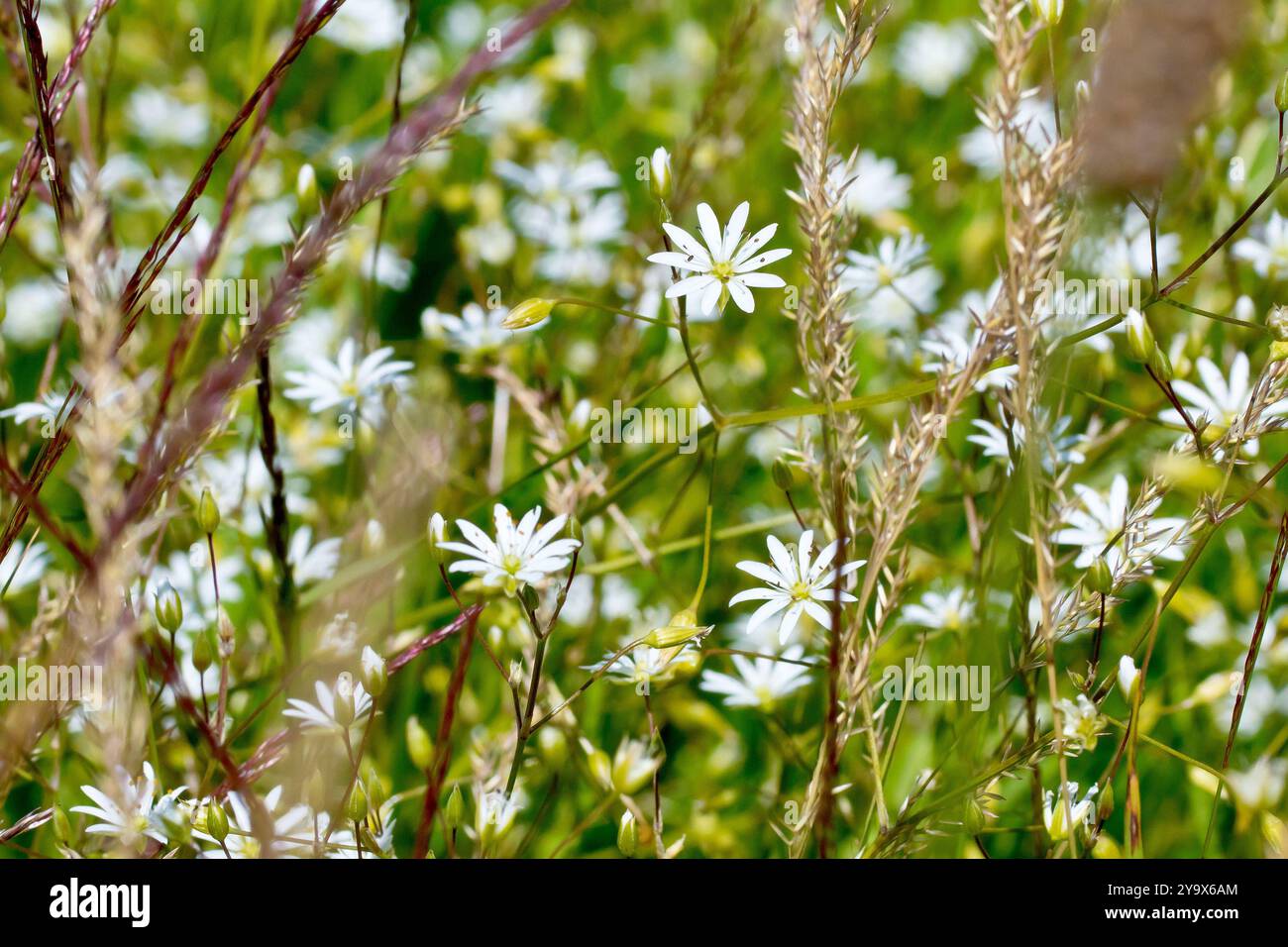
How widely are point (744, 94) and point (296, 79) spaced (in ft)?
2.62

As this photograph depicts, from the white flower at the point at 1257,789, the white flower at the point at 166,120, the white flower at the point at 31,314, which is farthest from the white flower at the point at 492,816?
the white flower at the point at 166,120

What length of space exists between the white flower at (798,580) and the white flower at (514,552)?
0.46 feet

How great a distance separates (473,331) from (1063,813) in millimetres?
818

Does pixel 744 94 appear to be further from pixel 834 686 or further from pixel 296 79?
pixel 834 686

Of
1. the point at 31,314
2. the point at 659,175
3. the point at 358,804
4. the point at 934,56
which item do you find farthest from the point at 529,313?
the point at 934,56

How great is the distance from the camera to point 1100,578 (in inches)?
28.7

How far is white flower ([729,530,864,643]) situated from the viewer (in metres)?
0.79

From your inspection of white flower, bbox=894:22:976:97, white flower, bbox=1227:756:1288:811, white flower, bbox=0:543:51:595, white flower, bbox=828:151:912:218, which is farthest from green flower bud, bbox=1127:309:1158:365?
white flower, bbox=894:22:976:97

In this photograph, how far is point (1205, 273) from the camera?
1.43 meters

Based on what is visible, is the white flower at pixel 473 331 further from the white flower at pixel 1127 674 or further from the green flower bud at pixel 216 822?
the white flower at pixel 1127 674

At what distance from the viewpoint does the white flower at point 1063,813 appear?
73 centimetres

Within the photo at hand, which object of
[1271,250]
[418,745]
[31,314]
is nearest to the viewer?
[418,745]

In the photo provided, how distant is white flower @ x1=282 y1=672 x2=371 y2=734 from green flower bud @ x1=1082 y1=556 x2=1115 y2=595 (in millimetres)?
515

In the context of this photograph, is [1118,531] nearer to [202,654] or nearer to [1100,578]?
[1100,578]
